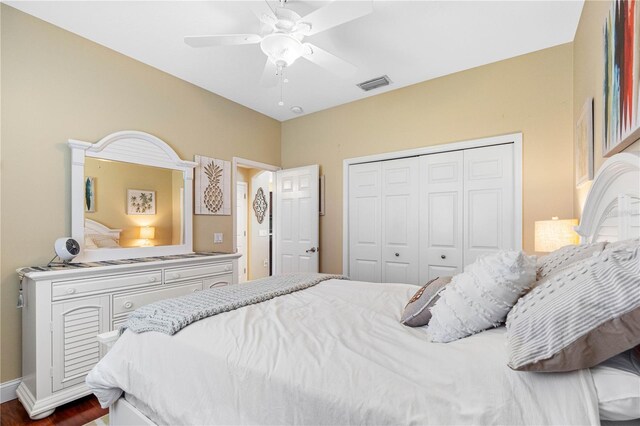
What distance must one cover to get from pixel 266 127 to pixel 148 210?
2.00 meters

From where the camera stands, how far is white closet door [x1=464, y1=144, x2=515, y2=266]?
2893 millimetres

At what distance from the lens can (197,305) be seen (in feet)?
5.12

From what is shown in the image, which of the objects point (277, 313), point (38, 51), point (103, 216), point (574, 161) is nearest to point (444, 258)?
point (574, 161)

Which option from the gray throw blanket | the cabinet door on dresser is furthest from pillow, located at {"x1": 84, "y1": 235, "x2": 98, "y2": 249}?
the gray throw blanket

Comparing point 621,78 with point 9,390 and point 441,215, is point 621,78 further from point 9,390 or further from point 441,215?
point 9,390

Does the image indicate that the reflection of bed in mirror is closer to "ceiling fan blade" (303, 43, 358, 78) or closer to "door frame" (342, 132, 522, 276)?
"ceiling fan blade" (303, 43, 358, 78)

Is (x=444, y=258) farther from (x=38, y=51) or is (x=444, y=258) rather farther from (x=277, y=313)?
(x=38, y=51)

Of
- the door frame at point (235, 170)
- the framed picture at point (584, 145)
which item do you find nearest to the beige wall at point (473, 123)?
the framed picture at point (584, 145)

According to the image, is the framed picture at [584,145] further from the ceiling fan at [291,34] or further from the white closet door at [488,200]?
the ceiling fan at [291,34]

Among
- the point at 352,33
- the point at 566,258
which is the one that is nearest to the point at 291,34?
the point at 352,33

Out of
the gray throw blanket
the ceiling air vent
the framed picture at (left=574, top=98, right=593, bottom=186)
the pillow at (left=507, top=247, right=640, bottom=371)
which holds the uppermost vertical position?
the ceiling air vent

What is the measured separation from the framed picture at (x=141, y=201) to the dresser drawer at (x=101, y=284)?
69cm

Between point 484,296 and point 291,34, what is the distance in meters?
1.83

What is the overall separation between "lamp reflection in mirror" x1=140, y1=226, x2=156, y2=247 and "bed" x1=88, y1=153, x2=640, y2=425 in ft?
5.26
